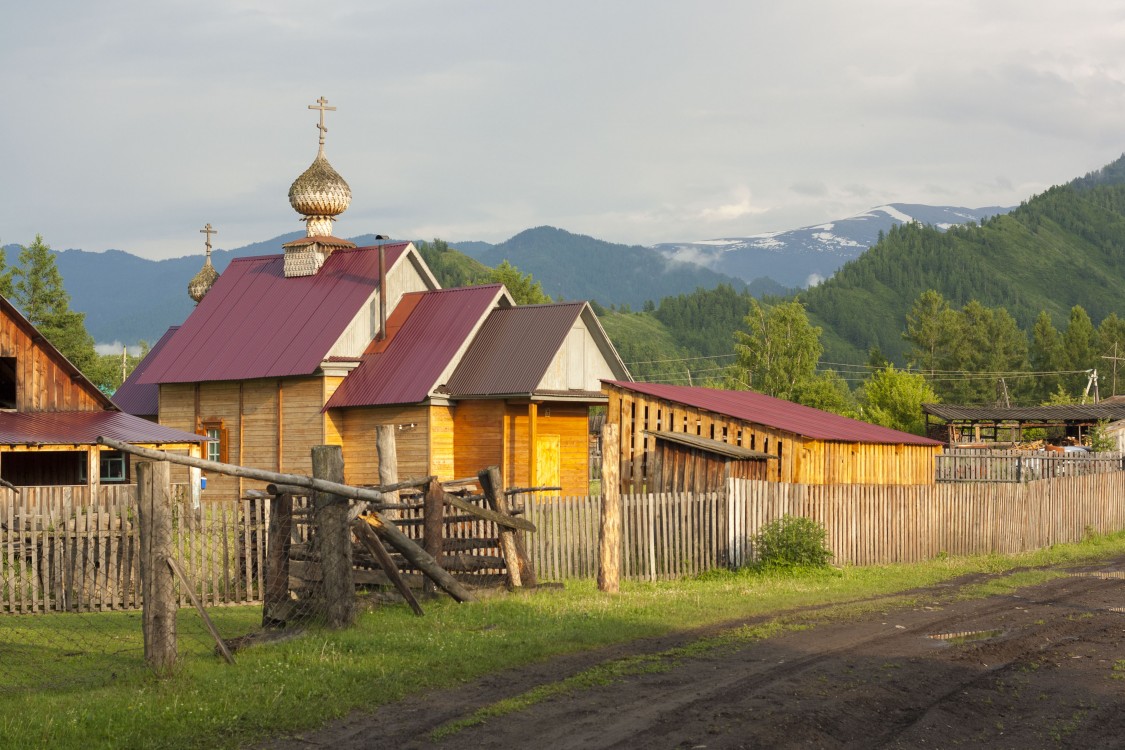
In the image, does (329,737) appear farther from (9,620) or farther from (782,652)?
(9,620)

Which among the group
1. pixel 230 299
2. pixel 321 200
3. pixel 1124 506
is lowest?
pixel 1124 506

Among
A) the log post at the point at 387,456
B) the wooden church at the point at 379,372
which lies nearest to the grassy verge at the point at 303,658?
the log post at the point at 387,456

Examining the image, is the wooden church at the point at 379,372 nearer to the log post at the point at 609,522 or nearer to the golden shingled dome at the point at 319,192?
the golden shingled dome at the point at 319,192

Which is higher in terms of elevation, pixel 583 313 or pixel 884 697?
pixel 583 313

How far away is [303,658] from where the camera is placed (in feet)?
41.5

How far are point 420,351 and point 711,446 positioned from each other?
1235 cm

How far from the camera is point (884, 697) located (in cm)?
1155

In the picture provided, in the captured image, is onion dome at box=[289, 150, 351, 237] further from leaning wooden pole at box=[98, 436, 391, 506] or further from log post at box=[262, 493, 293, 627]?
leaning wooden pole at box=[98, 436, 391, 506]

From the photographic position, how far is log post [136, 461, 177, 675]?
11.7 meters

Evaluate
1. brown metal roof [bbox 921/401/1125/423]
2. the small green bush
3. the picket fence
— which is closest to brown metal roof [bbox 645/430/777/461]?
the picket fence

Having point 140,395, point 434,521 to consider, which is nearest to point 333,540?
point 434,521

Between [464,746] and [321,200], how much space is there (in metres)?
35.6

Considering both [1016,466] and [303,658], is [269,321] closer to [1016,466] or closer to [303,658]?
[1016,466]

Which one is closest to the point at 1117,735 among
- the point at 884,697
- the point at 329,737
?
the point at 884,697
